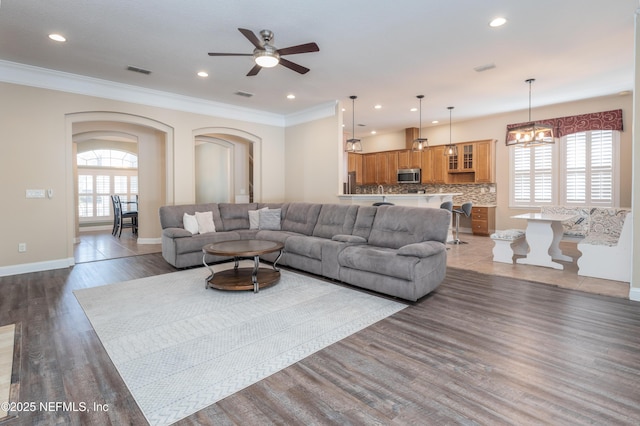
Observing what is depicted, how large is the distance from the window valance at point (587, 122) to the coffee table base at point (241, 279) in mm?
6251

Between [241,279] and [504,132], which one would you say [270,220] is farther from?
[504,132]

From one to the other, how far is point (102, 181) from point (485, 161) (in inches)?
471

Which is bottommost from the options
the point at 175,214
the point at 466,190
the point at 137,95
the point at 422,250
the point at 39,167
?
the point at 422,250

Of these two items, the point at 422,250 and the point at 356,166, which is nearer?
the point at 422,250

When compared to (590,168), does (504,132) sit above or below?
above

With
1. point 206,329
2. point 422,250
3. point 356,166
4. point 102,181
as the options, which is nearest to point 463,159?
point 356,166

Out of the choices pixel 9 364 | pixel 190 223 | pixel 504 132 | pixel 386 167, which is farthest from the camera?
pixel 386 167

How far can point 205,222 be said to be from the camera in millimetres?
5852

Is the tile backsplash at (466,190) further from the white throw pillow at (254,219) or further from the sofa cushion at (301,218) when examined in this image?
the white throw pillow at (254,219)

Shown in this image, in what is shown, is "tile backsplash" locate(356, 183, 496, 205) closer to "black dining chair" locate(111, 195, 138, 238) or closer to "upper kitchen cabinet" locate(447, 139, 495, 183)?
"upper kitchen cabinet" locate(447, 139, 495, 183)

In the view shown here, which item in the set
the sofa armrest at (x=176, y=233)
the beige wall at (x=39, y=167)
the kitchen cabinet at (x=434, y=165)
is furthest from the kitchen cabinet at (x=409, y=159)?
the beige wall at (x=39, y=167)

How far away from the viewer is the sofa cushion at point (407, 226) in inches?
158

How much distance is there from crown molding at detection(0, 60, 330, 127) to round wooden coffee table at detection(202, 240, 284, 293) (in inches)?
140

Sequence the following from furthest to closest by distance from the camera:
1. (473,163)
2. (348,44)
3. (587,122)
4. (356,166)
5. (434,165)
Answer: (356,166) < (434,165) < (473,163) < (587,122) < (348,44)
